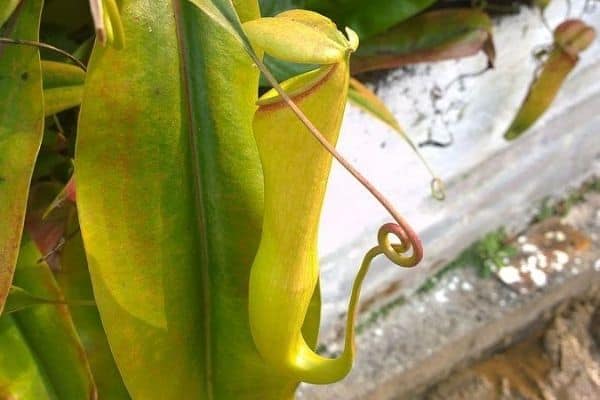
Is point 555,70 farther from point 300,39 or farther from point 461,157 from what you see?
point 300,39

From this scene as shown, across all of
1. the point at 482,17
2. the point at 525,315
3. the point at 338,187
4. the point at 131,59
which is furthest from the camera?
the point at 525,315

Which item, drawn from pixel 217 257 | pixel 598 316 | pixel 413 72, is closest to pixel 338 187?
Result: pixel 413 72

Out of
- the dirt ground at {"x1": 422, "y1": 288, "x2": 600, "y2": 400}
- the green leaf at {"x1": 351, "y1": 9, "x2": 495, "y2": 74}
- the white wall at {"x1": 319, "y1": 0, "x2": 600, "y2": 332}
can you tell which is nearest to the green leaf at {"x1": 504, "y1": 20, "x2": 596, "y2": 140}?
the white wall at {"x1": 319, "y1": 0, "x2": 600, "y2": 332}

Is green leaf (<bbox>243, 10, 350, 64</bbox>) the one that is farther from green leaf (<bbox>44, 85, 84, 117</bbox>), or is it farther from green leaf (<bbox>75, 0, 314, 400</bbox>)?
green leaf (<bbox>44, 85, 84, 117</bbox>)

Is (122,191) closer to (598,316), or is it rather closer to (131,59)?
(131,59)

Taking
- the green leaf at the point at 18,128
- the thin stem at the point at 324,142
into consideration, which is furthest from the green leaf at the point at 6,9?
the thin stem at the point at 324,142

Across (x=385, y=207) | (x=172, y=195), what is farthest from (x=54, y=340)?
(x=385, y=207)

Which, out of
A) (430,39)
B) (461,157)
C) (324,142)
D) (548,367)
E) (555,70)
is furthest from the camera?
(548,367)
